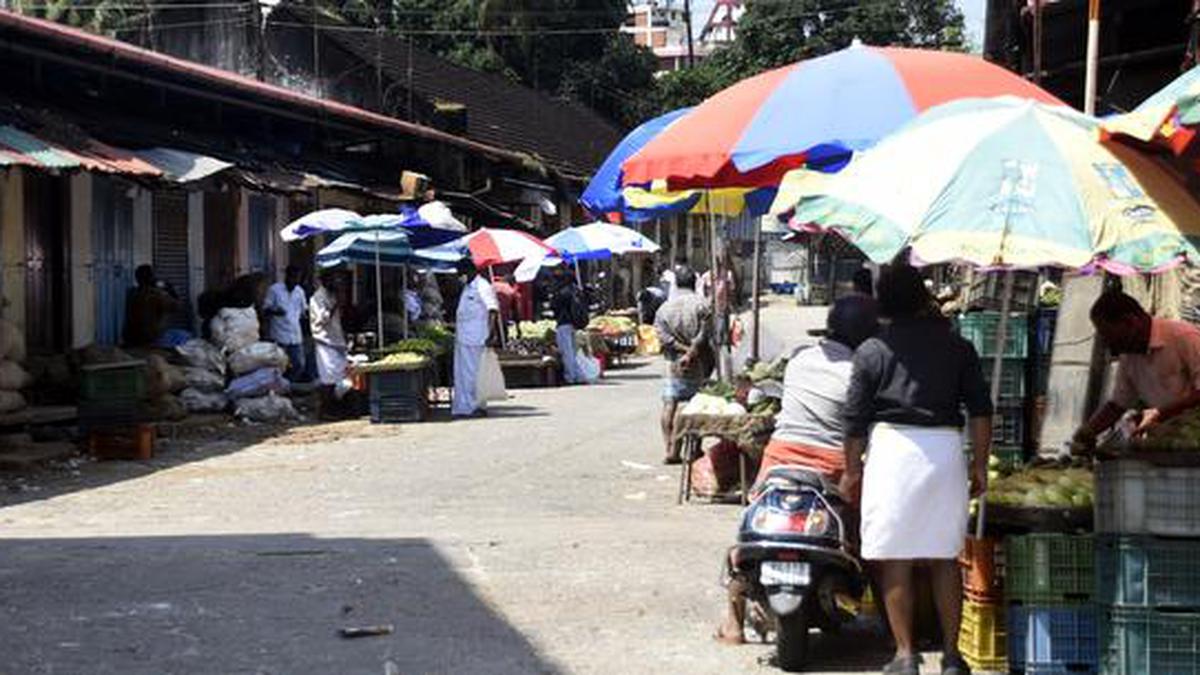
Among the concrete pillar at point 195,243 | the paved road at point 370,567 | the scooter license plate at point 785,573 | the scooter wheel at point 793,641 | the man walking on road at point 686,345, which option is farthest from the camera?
the concrete pillar at point 195,243

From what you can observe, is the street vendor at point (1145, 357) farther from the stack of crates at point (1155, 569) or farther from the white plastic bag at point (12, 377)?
the white plastic bag at point (12, 377)

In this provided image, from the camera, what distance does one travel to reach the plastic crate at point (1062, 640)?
5992 mm

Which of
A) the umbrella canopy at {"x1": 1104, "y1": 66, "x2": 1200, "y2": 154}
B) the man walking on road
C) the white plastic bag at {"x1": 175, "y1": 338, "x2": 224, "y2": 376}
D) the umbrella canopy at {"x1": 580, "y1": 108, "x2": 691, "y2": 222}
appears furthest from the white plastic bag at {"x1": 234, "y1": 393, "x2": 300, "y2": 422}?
the umbrella canopy at {"x1": 1104, "y1": 66, "x2": 1200, "y2": 154}

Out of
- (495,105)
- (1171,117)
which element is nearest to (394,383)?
(1171,117)

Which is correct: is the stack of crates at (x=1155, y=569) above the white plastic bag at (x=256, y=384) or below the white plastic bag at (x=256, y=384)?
above

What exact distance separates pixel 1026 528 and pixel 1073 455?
1.25 meters

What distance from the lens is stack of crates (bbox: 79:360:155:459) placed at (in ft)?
47.7

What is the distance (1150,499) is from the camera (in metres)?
5.71

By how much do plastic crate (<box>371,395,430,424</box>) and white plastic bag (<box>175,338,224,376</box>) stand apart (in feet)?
6.26

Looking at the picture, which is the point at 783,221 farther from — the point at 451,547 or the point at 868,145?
the point at 451,547

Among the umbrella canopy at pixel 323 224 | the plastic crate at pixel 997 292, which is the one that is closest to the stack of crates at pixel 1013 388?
the plastic crate at pixel 997 292

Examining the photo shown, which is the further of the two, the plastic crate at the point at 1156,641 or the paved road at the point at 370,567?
the paved road at the point at 370,567

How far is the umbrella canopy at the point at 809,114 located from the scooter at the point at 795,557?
7.20 feet

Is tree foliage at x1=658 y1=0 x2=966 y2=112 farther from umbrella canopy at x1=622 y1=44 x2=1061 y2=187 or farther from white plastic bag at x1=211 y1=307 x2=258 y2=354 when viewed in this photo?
umbrella canopy at x1=622 y1=44 x2=1061 y2=187
